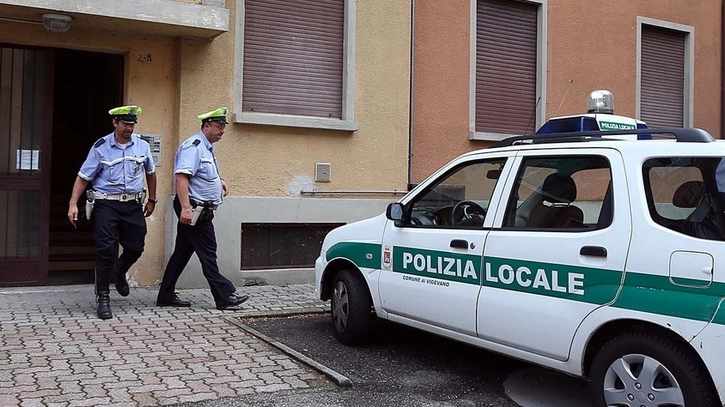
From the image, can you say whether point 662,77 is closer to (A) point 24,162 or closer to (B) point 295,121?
(B) point 295,121

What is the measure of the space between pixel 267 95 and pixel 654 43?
7207mm

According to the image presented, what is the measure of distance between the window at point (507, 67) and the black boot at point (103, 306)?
5.65 metres

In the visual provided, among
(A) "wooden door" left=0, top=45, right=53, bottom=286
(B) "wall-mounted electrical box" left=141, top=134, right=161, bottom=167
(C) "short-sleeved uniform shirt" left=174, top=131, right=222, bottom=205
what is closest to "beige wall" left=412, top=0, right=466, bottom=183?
(B) "wall-mounted electrical box" left=141, top=134, right=161, bottom=167

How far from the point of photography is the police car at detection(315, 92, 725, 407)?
3486 mm

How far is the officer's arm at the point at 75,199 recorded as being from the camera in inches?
245

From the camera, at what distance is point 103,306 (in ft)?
20.9

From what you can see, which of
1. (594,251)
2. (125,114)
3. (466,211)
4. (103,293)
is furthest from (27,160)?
(594,251)

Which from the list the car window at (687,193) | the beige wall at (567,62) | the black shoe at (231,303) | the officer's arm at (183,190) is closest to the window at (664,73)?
the beige wall at (567,62)

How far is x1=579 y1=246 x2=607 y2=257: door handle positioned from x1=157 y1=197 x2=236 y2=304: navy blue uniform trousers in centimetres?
389

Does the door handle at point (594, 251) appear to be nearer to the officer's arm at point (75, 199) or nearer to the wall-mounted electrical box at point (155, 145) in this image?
the officer's arm at point (75, 199)

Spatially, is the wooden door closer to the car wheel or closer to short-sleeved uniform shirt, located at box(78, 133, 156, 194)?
short-sleeved uniform shirt, located at box(78, 133, 156, 194)

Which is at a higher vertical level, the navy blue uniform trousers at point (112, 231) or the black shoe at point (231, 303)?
the navy blue uniform trousers at point (112, 231)

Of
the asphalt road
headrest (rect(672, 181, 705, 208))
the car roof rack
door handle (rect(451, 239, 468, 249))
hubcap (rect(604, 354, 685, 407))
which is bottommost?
the asphalt road

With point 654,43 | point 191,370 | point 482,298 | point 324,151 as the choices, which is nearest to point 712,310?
point 482,298
